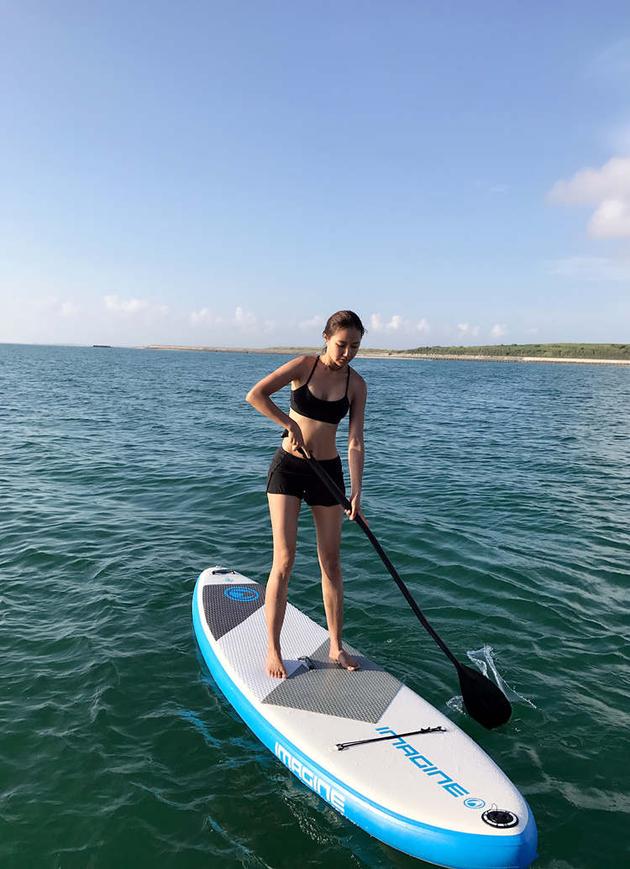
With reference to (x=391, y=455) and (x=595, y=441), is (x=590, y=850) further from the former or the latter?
(x=595, y=441)

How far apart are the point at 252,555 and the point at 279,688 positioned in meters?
3.76

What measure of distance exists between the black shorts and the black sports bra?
346 millimetres

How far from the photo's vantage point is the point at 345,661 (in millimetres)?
4832

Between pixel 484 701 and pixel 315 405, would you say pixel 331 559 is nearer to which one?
pixel 315 405

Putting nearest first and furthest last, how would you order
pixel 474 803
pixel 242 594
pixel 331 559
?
1. pixel 474 803
2. pixel 331 559
3. pixel 242 594

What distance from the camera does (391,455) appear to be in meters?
16.6

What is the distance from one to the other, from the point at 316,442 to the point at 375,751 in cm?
224

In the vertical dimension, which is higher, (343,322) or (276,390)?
(343,322)

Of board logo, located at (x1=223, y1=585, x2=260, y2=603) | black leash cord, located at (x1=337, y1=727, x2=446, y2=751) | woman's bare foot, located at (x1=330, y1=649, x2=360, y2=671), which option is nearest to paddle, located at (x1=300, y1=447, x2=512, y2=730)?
black leash cord, located at (x1=337, y1=727, x2=446, y2=751)

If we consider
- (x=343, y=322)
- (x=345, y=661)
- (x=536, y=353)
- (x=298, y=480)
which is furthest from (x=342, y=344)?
(x=536, y=353)

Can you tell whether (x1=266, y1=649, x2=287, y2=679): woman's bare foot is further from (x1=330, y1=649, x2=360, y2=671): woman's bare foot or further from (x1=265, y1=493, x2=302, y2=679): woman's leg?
(x1=330, y1=649, x2=360, y2=671): woman's bare foot

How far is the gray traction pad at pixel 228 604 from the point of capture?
18.4ft

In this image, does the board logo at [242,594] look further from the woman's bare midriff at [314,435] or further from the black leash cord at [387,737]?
the woman's bare midriff at [314,435]

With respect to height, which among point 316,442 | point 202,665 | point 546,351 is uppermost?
point 546,351
